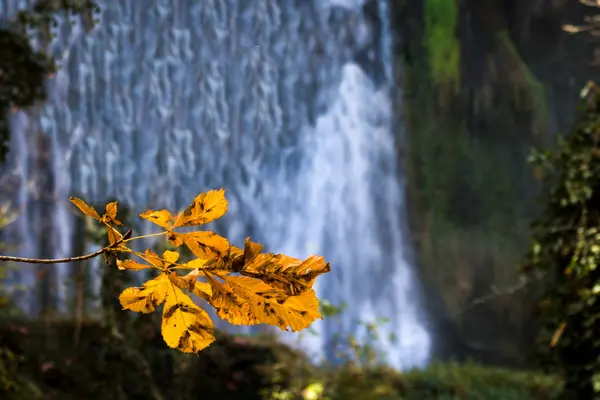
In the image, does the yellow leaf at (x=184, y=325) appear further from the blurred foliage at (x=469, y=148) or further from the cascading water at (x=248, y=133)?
the blurred foliage at (x=469, y=148)

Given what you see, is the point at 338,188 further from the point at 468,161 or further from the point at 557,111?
the point at 557,111

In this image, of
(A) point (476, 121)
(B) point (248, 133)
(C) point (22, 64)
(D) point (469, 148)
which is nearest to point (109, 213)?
(C) point (22, 64)

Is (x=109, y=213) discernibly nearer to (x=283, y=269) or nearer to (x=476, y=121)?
(x=283, y=269)

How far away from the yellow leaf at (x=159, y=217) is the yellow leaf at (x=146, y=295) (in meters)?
0.03

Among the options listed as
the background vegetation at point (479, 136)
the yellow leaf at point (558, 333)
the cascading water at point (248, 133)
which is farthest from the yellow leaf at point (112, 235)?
the background vegetation at point (479, 136)

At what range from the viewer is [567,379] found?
183cm

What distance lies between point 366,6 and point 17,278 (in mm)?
4888

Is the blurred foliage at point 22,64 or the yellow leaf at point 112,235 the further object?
the blurred foliage at point 22,64

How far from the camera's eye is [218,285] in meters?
0.32

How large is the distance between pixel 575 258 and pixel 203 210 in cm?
148

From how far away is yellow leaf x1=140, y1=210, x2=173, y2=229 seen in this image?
0.33 metres

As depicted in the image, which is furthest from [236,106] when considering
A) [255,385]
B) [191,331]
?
[191,331]

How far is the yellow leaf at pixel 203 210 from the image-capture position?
0.33 metres

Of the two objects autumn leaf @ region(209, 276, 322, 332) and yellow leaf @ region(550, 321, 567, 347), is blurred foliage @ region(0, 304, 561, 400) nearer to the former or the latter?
yellow leaf @ region(550, 321, 567, 347)
